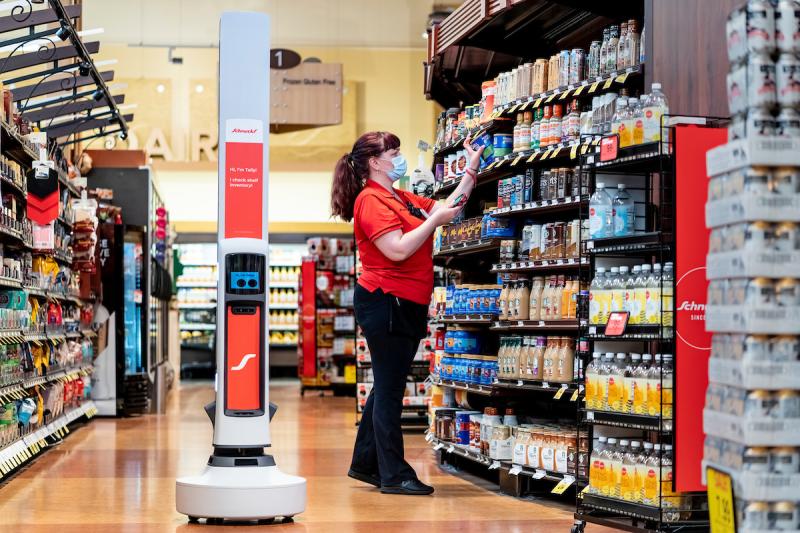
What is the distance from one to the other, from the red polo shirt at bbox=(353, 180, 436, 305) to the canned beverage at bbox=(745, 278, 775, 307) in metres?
2.71

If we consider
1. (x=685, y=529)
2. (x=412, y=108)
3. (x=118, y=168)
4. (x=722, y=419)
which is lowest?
(x=685, y=529)

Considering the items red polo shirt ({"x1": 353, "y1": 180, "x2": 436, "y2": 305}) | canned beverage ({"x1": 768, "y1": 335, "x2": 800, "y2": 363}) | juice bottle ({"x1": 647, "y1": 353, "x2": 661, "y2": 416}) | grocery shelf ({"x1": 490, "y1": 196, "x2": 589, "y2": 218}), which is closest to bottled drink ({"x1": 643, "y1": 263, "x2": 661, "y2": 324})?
juice bottle ({"x1": 647, "y1": 353, "x2": 661, "y2": 416})

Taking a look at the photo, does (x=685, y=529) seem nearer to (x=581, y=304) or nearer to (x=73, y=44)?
(x=581, y=304)

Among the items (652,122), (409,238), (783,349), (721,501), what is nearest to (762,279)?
(783,349)

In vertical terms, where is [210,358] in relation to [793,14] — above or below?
below

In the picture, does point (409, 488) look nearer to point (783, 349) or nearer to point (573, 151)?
point (573, 151)

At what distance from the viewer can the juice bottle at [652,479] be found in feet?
13.9

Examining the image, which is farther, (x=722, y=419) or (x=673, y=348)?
(x=673, y=348)

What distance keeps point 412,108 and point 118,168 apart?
705 cm

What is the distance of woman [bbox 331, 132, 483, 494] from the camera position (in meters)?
5.66

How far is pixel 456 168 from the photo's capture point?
7.09m

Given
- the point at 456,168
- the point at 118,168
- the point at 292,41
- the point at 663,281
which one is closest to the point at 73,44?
the point at 456,168

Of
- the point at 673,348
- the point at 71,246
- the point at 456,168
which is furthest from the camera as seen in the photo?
the point at 71,246

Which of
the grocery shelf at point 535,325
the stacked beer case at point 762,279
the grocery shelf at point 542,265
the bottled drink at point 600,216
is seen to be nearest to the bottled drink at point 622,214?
the bottled drink at point 600,216
